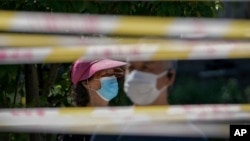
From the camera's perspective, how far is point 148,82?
2109 millimetres

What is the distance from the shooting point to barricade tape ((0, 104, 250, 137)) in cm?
182

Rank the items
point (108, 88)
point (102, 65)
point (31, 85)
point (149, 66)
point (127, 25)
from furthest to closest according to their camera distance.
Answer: point (31, 85), point (108, 88), point (102, 65), point (149, 66), point (127, 25)

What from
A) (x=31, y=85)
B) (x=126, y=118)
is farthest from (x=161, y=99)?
(x=31, y=85)

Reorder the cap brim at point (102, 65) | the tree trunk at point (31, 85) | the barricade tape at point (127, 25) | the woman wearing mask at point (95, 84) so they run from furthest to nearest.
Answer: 1. the tree trunk at point (31, 85)
2. the woman wearing mask at point (95, 84)
3. the cap brim at point (102, 65)
4. the barricade tape at point (127, 25)

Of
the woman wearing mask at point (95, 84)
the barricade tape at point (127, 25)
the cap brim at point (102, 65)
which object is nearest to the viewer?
the barricade tape at point (127, 25)

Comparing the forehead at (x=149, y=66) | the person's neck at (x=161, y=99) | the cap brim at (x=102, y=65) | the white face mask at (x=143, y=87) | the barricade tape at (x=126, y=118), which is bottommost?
the barricade tape at (x=126, y=118)

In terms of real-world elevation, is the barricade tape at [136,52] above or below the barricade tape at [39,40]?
below

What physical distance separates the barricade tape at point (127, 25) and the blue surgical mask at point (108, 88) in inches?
32.6

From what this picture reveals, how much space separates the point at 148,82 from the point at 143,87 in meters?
0.03

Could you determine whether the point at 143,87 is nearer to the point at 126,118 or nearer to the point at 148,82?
the point at 148,82

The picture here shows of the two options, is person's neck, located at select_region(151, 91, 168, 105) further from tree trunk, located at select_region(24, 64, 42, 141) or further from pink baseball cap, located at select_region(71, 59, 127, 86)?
tree trunk, located at select_region(24, 64, 42, 141)

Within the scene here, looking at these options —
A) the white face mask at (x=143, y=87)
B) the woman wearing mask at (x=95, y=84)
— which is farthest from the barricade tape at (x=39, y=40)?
the woman wearing mask at (x=95, y=84)

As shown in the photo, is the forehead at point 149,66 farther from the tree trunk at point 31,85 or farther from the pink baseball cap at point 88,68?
the tree trunk at point 31,85

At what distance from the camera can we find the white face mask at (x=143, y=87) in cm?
206
